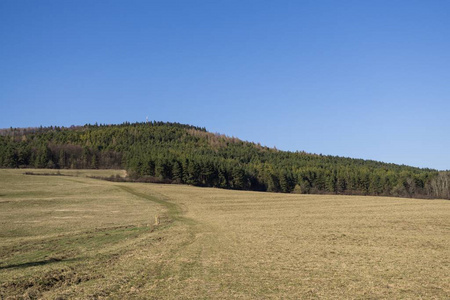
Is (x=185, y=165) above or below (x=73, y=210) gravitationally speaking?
above

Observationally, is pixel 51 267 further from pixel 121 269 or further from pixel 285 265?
pixel 285 265

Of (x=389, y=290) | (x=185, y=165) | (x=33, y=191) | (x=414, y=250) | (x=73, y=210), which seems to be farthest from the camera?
(x=185, y=165)

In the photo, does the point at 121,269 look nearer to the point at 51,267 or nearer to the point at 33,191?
the point at 51,267

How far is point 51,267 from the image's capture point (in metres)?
16.5

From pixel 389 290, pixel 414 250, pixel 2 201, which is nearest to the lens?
pixel 389 290

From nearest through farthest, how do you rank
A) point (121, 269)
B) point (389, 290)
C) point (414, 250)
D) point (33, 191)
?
point (389, 290) < point (121, 269) < point (414, 250) < point (33, 191)

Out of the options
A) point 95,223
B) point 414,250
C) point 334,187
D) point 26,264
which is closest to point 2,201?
point 95,223

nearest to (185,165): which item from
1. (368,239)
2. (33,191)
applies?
(33,191)

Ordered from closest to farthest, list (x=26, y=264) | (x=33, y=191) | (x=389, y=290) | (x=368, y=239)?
1. (x=389, y=290)
2. (x=26, y=264)
3. (x=368, y=239)
4. (x=33, y=191)

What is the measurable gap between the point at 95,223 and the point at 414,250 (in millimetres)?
28352

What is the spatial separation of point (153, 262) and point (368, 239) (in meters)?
16.2

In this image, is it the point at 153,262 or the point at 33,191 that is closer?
the point at 153,262

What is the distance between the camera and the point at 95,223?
113ft

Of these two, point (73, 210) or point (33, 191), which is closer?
point (73, 210)
